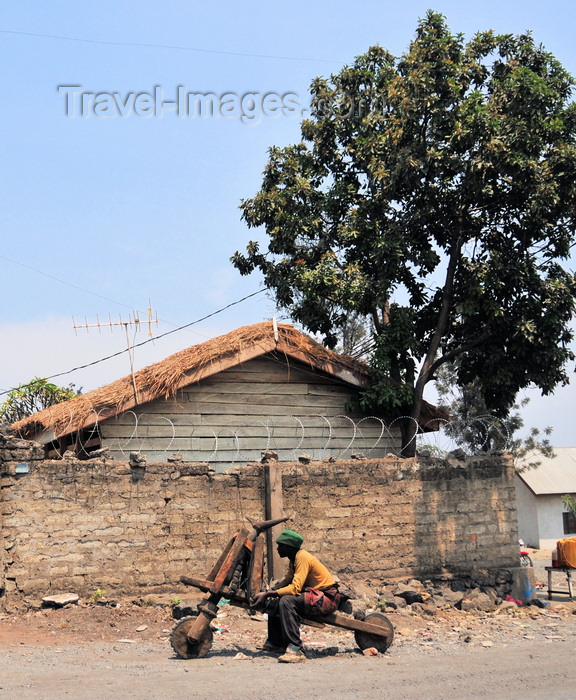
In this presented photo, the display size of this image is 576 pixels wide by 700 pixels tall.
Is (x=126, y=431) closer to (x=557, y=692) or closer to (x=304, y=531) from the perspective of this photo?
(x=304, y=531)

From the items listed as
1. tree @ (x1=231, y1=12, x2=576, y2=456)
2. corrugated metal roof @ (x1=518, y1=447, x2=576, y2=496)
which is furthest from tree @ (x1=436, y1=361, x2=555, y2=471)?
tree @ (x1=231, y1=12, x2=576, y2=456)

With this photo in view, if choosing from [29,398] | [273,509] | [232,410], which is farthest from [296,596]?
[29,398]

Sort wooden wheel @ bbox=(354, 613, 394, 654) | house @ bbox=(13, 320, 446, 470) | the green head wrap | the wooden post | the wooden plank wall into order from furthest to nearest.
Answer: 1. the wooden plank wall
2. house @ bbox=(13, 320, 446, 470)
3. the wooden post
4. wooden wheel @ bbox=(354, 613, 394, 654)
5. the green head wrap

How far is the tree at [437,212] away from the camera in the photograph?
1261 centimetres

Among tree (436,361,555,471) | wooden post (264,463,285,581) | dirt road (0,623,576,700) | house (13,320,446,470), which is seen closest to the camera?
dirt road (0,623,576,700)

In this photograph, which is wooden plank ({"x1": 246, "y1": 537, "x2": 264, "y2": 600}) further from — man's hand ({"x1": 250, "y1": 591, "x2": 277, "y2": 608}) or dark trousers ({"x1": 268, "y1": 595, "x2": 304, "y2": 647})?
dark trousers ({"x1": 268, "y1": 595, "x2": 304, "y2": 647})

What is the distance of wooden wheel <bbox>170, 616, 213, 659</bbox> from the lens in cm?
739

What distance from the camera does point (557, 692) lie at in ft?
21.0

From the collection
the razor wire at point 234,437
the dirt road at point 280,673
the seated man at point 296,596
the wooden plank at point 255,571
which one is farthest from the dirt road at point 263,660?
the razor wire at point 234,437

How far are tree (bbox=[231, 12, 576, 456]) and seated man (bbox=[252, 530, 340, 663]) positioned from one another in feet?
18.7

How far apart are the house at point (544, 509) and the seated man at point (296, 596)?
2673cm

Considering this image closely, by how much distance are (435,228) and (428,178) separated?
1183 millimetres

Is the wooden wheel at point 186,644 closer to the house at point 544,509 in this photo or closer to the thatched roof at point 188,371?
the thatched roof at point 188,371

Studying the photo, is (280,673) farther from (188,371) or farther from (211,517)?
(188,371)
